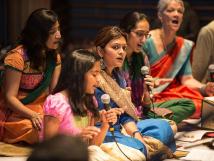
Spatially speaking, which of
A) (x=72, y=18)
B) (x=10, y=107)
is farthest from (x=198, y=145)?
(x=72, y=18)

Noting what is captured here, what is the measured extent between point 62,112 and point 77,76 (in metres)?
0.21

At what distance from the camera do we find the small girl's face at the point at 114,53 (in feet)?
11.1

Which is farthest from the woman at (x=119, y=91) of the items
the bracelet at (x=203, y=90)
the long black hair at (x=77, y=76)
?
the bracelet at (x=203, y=90)

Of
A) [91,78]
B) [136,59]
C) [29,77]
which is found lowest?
[29,77]

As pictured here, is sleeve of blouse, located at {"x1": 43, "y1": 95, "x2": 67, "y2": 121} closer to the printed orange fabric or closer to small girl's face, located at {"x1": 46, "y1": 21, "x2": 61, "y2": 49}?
small girl's face, located at {"x1": 46, "y1": 21, "x2": 61, "y2": 49}

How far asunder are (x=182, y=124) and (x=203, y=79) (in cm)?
57

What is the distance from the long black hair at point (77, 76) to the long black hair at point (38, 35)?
0.76m

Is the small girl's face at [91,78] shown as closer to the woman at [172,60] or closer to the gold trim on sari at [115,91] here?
the gold trim on sari at [115,91]

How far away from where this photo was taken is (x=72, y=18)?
7.69m

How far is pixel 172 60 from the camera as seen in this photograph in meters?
4.68

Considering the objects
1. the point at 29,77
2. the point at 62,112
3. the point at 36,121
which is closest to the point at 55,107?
the point at 62,112

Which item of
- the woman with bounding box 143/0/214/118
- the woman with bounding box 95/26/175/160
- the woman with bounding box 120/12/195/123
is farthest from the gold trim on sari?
the woman with bounding box 143/0/214/118

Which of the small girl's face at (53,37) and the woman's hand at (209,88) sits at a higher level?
the small girl's face at (53,37)

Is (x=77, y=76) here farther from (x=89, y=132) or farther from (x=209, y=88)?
(x=209, y=88)
